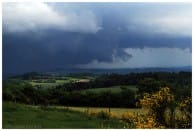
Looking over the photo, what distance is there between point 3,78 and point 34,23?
63 cm

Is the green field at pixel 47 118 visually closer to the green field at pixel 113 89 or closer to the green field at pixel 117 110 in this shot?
the green field at pixel 117 110

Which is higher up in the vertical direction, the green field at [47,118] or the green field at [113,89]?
the green field at [113,89]

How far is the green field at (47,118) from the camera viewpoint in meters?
30.9

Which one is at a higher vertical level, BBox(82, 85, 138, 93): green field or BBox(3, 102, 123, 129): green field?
BBox(82, 85, 138, 93): green field

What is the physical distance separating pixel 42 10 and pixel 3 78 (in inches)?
30.7

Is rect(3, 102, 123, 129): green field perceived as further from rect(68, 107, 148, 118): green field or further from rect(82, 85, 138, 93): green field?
rect(82, 85, 138, 93): green field

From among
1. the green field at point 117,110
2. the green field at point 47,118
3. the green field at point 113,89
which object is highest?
the green field at point 113,89

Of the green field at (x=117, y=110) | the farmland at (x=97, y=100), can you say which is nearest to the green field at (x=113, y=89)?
the farmland at (x=97, y=100)

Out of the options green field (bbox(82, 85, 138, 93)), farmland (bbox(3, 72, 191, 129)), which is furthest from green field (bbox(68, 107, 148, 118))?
green field (bbox(82, 85, 138, 93))

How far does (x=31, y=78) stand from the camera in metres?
30.9

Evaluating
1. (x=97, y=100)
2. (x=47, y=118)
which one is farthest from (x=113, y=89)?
(x=47, y=118)

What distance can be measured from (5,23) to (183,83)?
1868 millimetres

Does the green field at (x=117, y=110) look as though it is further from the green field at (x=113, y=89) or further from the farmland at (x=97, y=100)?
the green field at (x=113, y=89)

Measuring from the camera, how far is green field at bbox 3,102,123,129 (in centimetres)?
3089
